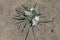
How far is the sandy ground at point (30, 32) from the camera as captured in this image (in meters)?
1.44

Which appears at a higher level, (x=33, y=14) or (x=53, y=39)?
(x=33, y=14)

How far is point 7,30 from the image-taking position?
1477 mm

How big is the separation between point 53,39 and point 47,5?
0.33 m

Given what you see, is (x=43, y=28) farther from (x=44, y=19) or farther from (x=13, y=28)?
(x=13, y=28)

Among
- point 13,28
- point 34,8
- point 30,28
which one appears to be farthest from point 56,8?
point 13,28

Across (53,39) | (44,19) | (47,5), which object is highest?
(47,5)

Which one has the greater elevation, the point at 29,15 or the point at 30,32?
the point at 29,15

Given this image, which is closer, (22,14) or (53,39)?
(53,39)

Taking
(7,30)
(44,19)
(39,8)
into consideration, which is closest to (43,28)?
(44,19)

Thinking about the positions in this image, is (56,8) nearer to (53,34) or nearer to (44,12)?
(44,12)

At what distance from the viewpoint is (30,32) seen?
1458mm

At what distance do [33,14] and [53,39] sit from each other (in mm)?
282

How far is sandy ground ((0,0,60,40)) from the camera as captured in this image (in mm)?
1439

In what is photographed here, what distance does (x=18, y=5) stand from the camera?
1.59 m
